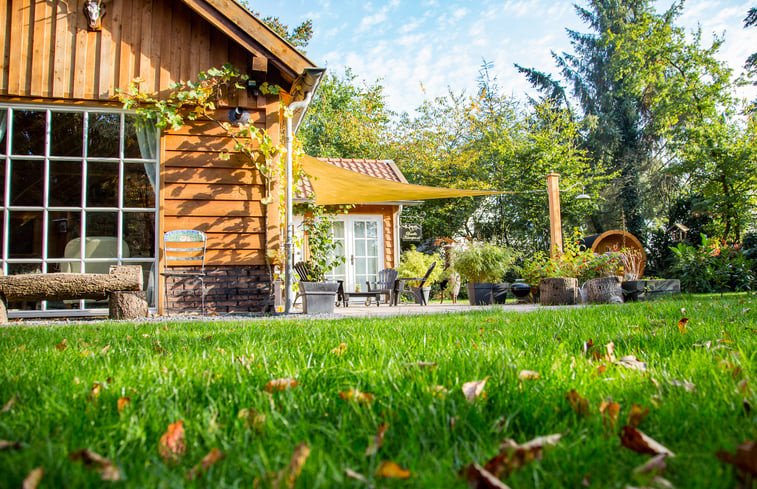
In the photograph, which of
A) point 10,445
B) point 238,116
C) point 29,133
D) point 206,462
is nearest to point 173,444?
point 206,462

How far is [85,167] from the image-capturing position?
5023 mm

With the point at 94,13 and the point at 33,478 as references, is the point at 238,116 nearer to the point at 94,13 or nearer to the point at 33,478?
the point at 94,13

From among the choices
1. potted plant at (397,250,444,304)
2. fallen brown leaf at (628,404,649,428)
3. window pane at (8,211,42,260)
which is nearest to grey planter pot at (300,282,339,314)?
window pane at (8,211,42,260)

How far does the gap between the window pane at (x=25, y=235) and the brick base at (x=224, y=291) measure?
138 centimetres

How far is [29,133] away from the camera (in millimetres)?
4988

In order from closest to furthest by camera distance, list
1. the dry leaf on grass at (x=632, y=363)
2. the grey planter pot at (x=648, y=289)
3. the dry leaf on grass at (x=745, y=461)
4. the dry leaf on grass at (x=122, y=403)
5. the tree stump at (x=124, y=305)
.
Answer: the dry leaf on grass at (x=745, y=461) < the dry leaf on grass at (x=122, y=403) < the dry leaf on grass at (x=632, y=363) < the tree stump at (x=124, y=305) < the grey planter pot at (x=648, y=289)

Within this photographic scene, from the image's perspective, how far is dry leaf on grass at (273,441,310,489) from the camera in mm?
681

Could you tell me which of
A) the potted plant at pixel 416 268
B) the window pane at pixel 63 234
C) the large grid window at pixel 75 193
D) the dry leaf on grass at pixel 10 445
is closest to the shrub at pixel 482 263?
the potted plant at pixel 416 268

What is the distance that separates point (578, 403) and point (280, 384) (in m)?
0.70

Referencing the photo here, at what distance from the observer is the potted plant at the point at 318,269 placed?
466 cm

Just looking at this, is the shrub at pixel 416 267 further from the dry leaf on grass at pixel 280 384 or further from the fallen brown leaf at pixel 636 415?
the fallen brown leaf at pixel 636 415

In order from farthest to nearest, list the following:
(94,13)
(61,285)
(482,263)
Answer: (482,263) → (94,13) → (61,285)

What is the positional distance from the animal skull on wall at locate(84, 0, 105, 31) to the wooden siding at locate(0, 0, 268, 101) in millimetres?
54

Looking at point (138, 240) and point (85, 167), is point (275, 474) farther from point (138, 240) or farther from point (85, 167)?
point (85, 167)
